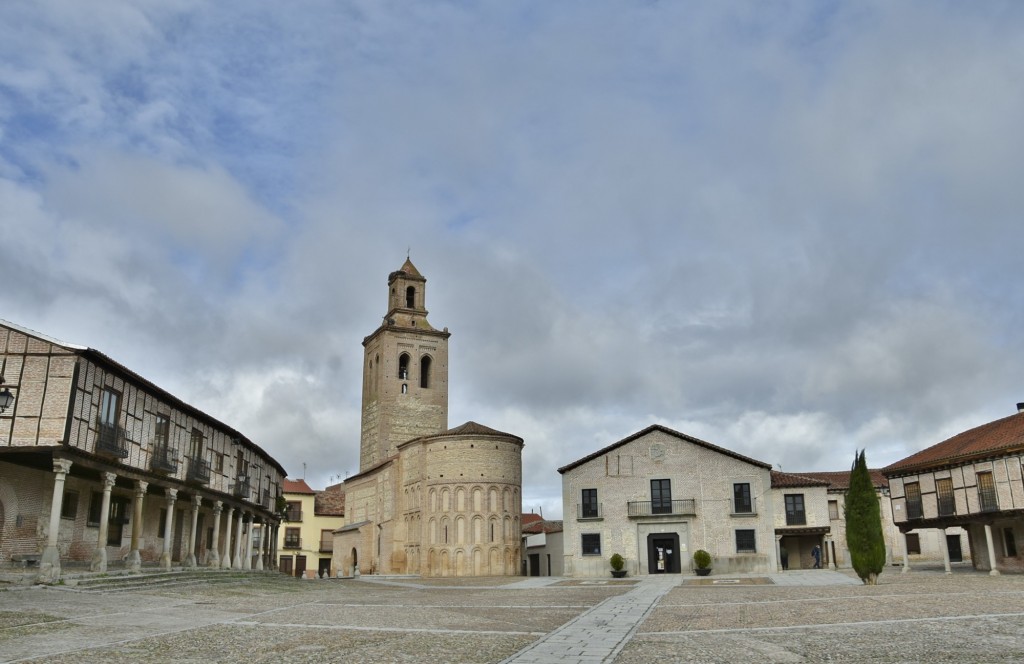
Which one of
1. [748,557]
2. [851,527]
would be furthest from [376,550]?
[851,527]

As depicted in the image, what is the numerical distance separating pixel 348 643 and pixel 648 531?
3262cm

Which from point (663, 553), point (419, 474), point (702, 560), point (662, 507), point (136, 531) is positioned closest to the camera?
point (136, 531)

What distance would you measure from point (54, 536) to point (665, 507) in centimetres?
2882

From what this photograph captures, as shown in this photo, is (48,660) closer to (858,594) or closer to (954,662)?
(954,662)

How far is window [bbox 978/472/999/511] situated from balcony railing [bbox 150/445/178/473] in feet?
101

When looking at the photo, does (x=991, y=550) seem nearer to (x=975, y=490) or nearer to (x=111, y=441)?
(x=975, y=490)

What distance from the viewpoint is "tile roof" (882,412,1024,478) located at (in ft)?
102

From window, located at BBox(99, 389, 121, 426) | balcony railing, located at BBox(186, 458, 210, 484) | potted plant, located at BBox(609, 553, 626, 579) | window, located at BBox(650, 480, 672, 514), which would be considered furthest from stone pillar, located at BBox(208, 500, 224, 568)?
window, located at BBox(650, 480, 672, 514)

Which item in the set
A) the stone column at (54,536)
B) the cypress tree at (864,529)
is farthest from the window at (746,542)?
the stone column at (54,536)

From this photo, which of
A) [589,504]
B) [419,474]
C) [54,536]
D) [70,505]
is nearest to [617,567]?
[589,504]

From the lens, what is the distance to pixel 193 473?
109 ft

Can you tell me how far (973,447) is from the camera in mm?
32750

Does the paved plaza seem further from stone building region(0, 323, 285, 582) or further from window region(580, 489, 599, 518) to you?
window region(580, 489, 599, 518)

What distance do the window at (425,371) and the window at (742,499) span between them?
30.7 meters
